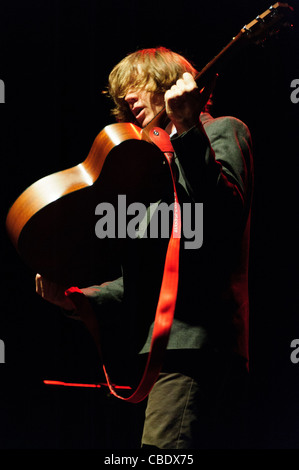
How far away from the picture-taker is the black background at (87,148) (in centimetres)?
219

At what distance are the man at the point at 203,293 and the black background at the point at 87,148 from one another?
0.91m

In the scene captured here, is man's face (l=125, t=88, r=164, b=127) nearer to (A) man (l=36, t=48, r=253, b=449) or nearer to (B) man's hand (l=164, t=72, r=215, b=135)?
(A) man (l=36, t=48, r=253, b=449)

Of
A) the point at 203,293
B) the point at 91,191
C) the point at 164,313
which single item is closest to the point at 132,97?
the point at 91,191

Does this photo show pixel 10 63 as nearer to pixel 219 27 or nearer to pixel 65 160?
pixel 65 160

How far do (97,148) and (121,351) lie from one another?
2.93 ft

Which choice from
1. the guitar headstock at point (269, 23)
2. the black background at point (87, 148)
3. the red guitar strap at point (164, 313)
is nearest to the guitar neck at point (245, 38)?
the guitar headstock at point (269, 23)

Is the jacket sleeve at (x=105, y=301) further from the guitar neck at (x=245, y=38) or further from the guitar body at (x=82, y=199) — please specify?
the guitar neck at (x=245, y=38)

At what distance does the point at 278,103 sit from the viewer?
84.5 inches

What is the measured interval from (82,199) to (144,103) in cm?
41

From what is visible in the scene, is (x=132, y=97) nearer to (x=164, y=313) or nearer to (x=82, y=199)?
(x=82, y=199)

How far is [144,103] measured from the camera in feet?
5.31

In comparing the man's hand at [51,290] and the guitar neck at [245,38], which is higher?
the guitar neck at [245,38]

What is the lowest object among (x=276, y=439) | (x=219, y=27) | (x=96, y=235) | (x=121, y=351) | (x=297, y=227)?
(x=276, y=439)

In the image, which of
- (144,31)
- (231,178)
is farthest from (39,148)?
(231,178)
